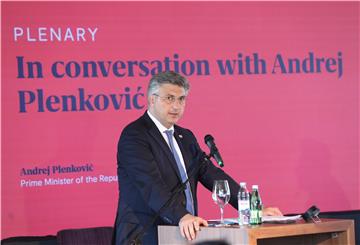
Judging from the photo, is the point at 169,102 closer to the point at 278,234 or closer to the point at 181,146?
the point at 181,146

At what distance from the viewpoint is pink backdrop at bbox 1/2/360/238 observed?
5.66 metres

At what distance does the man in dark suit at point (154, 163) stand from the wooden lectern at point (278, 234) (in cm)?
14

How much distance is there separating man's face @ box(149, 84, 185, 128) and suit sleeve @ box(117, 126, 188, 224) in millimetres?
185

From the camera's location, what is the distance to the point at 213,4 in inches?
245

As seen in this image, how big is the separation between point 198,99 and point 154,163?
1793mm

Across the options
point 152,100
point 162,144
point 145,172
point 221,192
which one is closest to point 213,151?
point 221,192

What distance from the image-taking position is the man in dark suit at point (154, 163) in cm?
438

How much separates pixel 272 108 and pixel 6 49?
2.21 meters

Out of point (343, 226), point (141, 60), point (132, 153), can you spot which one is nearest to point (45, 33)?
point (141, 60)

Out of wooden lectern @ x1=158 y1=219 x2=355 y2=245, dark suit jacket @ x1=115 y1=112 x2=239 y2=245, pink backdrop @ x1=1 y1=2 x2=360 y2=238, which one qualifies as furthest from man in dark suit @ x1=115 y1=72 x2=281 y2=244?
pink backdrop @ x1=1 y1=2 x2=360 y2=238

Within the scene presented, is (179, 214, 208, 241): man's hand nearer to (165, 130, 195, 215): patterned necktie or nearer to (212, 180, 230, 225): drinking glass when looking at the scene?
(212, 180, 230, 225): drinking glass

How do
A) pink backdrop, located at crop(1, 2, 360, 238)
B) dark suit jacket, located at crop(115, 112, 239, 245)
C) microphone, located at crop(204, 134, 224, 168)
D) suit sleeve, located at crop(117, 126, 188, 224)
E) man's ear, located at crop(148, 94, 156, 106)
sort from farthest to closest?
pink backdrop, located at crop(1, 2, 360, 238), man's ear, located at crop(148, 94, 156, 106), dark suit jacket, located at crop(115, 112, 239, 245), suit sleeve, located at crop(117, 126, 188, 224), microphone, located at crop(204, 134, 224, 168)

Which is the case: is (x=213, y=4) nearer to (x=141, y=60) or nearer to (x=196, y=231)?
(x=141, y=60)

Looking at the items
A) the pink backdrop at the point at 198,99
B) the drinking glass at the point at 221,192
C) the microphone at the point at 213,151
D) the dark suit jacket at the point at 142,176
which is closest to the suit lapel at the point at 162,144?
the dark suit jacket at the point at 142,176
